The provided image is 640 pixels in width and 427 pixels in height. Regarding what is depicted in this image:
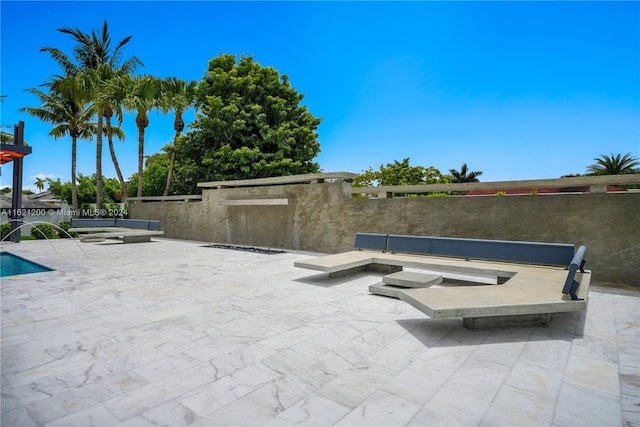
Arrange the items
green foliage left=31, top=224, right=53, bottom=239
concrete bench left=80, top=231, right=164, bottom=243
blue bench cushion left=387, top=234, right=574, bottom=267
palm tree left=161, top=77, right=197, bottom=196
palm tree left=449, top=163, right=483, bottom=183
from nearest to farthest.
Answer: blue bench cushion left=387, top=234, right=574, bottom=267 → concrete bench left=80, top=231, right=164, bottom=243 → green foliage left=31, top=224, right=53, bottom=239 → palm tree left=161, top=77, right=197, bottom=196 → palm tree left=449, top=163, right=483, bottom=183

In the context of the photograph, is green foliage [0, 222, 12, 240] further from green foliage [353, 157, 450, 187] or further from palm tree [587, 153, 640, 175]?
palm tree [587, 153, 640, 175]

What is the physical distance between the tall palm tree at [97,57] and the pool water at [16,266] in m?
10.2

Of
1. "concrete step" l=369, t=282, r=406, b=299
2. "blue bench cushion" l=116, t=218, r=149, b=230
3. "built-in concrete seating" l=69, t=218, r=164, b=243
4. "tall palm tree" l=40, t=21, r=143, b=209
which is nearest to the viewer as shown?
"concrete step" l=369, t=282, r=406, b=299

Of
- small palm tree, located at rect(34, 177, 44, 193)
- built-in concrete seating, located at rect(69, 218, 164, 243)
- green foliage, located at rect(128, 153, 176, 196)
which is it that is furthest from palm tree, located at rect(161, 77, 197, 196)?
small palm tree, located at rect(34, 177, 44, 193)

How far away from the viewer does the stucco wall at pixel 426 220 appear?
21.7ft

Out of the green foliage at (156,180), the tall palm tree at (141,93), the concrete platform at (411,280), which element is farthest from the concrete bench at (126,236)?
the concrete platform at (411,280)

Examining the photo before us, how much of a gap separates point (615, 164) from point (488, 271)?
47.9 m

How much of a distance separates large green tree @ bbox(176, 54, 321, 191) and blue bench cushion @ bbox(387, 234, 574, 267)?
12.5 meters

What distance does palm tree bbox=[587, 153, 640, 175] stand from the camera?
128 feet

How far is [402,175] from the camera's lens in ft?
128

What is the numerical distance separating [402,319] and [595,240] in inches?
202

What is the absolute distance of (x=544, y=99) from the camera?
17625mm

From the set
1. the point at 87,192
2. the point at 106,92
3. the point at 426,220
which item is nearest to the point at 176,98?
the point at 106,92

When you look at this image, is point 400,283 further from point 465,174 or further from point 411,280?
point 465,174
